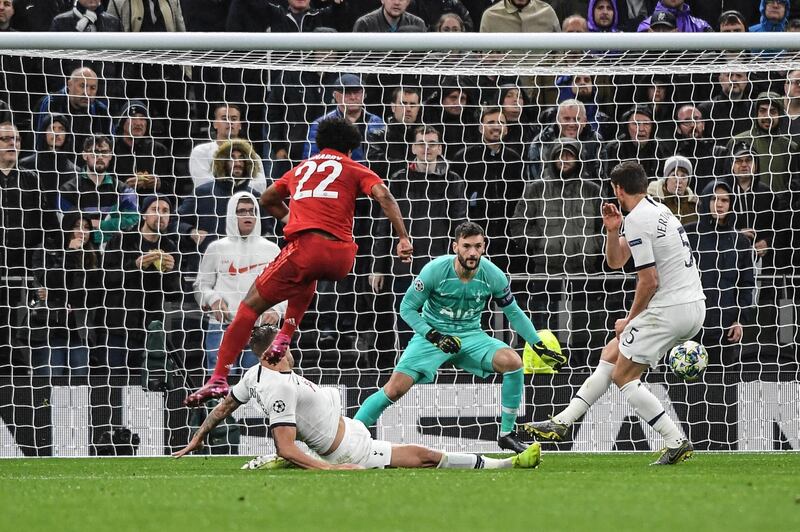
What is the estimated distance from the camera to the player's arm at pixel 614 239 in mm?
9133

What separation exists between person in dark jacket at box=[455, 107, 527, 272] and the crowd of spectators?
1.1 inches

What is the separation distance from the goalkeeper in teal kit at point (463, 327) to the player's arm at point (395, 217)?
2.05 m

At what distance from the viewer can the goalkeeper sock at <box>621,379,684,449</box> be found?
912cm

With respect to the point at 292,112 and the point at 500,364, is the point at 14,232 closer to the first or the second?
the point at 292,112

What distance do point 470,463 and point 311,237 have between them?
1.99 meters

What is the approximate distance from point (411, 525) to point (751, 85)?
9137mm

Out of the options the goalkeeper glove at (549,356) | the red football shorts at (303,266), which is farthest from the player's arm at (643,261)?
the red football shorts at (303,266)

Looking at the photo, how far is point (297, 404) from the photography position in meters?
8.87

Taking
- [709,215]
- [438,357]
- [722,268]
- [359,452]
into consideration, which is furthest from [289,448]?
[709,215]

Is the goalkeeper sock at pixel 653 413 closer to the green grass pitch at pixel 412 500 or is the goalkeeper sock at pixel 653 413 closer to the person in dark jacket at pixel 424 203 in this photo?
the green grass pitch at pixel 412 500

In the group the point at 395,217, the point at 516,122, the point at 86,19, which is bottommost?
the point at 395,217

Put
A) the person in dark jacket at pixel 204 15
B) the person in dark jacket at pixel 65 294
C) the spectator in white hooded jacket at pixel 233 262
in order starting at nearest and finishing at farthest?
the spectator in white hooded jacket at pixel 233 262 → the person in dark jacket at pixel 65 294 → the person in dark jacket at pixel 204 15

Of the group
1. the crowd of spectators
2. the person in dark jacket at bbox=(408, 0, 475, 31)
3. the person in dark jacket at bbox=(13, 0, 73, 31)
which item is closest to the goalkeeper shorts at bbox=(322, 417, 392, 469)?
the crowd of spectators

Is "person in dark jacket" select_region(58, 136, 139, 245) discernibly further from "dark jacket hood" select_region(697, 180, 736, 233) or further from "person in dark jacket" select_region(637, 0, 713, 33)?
"person in dark jacket" select_region(637, 0, 713, 33)
